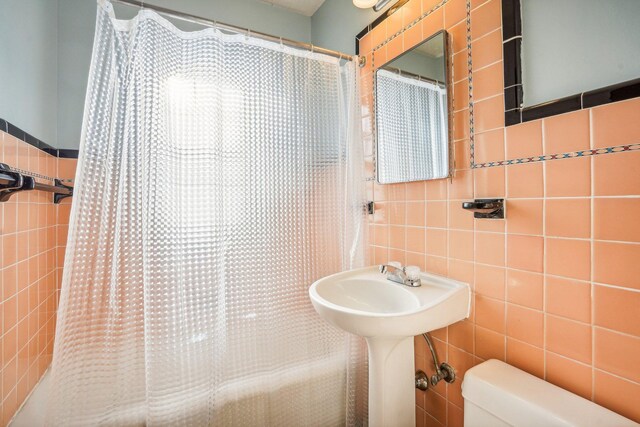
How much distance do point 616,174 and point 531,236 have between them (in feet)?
0.87

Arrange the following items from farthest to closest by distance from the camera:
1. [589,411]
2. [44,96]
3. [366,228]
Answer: [366,228] → [44,96] → [589,411]

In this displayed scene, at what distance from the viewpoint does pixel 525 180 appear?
92 centimetres

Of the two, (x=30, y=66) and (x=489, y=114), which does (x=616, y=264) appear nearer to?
(x=489, y=114)

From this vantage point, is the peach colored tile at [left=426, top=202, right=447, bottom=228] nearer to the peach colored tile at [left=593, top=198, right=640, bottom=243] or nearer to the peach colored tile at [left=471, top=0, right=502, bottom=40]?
the peach colored tile at [left=593, top=198, right=640, bottom=243]

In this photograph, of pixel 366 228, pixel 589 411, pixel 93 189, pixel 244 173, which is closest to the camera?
pixel 589 411

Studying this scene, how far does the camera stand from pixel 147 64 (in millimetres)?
1083

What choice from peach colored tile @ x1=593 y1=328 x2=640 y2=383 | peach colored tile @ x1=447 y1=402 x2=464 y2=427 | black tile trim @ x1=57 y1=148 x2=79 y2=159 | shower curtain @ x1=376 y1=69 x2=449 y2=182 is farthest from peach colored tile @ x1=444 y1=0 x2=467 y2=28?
black tile trim @ x1=57 y1=148 x2=79 y2=159

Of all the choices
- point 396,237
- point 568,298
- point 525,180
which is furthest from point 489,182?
point 396,237

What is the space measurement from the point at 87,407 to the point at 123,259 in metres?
0.57

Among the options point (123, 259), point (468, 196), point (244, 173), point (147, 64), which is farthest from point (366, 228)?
point (147, 64)

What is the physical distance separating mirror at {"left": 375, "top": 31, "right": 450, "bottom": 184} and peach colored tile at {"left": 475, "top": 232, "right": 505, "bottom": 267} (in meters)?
0.29

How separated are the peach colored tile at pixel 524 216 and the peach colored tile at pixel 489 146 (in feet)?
0.57

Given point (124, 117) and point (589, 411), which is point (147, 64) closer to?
point (124, 117)

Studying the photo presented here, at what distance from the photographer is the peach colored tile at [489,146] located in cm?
99
